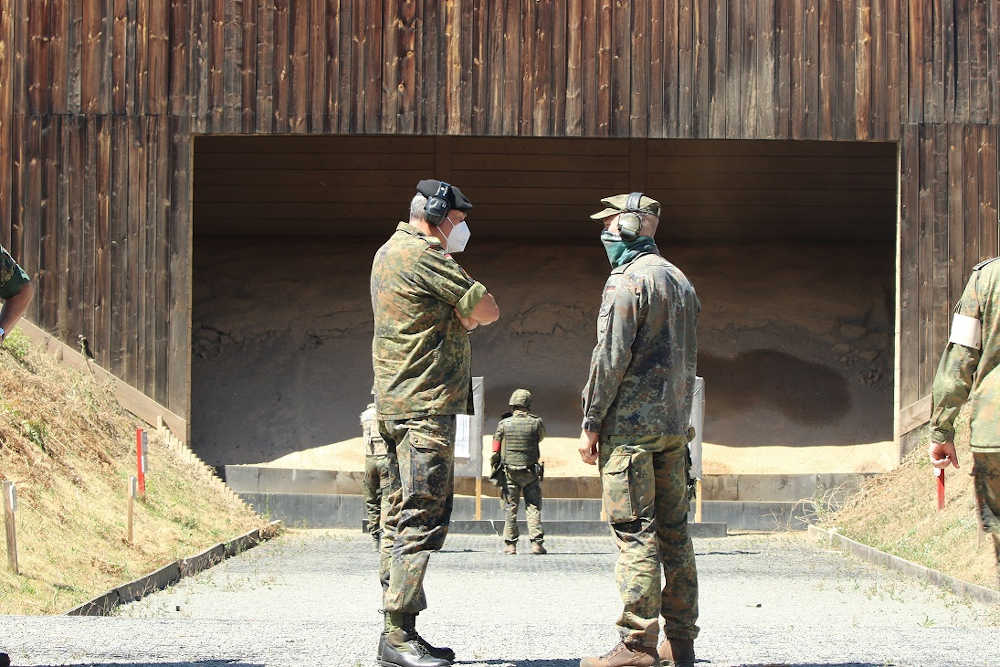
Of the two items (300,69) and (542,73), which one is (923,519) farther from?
(300,69)

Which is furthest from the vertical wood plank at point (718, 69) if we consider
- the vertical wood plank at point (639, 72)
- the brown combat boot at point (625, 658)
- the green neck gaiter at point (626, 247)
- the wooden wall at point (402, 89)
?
the brown combat boot at point (625, 658)

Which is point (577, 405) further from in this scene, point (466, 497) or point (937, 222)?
point (937, 222)

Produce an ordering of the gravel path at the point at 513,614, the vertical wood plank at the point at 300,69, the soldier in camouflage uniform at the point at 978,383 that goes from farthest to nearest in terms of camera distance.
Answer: the vertical wood plank at the point at 300,69 → the soldier in camouflage uniform at the point at 978,383 → the gravel path at the point at 513,614

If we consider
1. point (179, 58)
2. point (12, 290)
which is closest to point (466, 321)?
point (12, 290)

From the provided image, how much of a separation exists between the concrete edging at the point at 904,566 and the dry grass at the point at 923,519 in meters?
0.14

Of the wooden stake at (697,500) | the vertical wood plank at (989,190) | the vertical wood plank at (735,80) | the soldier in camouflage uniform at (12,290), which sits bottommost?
the wooden stake at (697,500)

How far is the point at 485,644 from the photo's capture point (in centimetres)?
734

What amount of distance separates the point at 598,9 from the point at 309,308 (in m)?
8.95

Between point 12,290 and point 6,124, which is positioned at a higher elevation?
point 6,124

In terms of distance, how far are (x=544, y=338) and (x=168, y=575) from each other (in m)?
14.2

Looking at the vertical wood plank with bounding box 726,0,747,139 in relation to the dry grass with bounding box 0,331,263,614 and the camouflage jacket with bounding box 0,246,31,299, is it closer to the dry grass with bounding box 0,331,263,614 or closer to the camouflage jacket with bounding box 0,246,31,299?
the dry grass with bounding box 0,331,263,614

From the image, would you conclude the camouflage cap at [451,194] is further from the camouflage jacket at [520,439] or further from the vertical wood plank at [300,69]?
the vertical wood plank at [300,69]

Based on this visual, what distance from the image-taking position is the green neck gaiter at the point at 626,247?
6.88 meters

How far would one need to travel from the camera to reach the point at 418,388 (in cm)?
652
